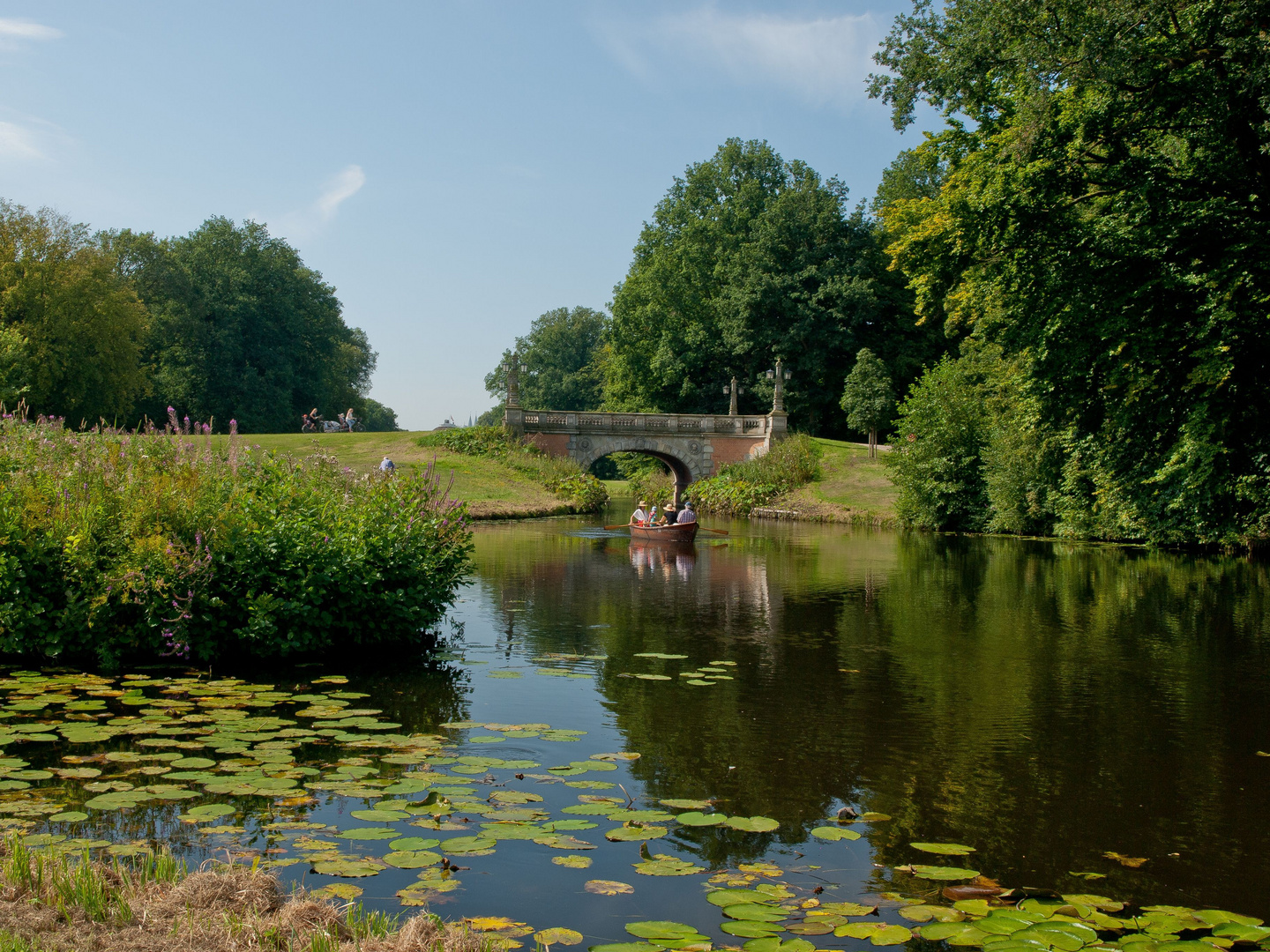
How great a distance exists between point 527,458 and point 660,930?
→ 39.8 metres

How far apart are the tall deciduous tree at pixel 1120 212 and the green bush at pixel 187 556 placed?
12611 millimetres

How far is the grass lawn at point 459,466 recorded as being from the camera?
3531 centimetres

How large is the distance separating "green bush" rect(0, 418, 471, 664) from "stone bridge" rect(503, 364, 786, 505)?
3546cm

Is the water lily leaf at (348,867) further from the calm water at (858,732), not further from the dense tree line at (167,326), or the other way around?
the dense tree line at (167,326)

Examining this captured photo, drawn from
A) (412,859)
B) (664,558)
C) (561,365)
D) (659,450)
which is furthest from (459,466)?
(561,365)

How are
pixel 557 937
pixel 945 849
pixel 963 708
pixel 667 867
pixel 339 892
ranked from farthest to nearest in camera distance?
1. pixel 963 708
2. pixel 945 849
3. pixel 667 867
4. pixel 339 892
5. pixel 557 937

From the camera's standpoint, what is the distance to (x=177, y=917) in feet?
12.5

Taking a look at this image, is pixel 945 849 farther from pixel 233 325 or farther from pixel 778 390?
pixel 233 325

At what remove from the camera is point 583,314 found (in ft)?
351

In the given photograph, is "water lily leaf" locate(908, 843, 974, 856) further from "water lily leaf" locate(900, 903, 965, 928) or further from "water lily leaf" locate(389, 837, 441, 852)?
"water lily leaf" locate(389, 837, 441, 852)

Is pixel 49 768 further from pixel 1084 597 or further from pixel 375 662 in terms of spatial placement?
pixel 1084 597

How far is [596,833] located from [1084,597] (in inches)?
535

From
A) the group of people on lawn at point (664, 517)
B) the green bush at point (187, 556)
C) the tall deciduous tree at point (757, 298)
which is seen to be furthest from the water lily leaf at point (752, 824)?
the tall deciduous tree at point (757, 298)

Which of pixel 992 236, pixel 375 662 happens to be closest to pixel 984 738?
pixel 375 662
